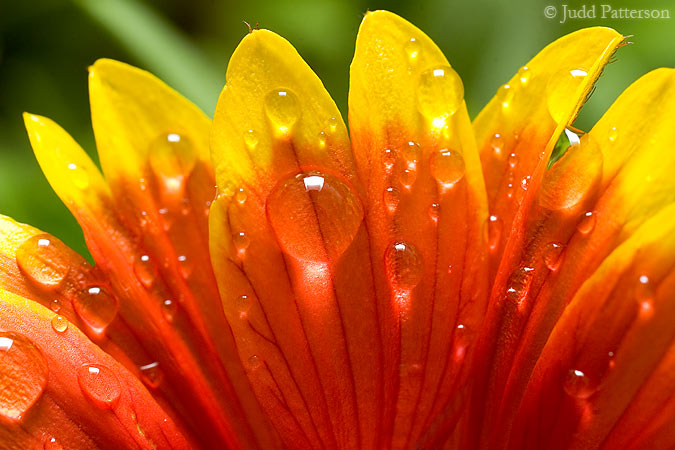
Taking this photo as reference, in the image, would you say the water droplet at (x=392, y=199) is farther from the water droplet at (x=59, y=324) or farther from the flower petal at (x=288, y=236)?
the water droplet at (x=59, y=324)

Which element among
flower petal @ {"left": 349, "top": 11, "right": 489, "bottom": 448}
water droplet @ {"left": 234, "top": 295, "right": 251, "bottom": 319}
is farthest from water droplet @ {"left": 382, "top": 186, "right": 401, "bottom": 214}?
water droplet @ {"left": 234, "top": 295, "right": 251, "bottom": 319}

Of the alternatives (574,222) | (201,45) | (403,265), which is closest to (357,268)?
(403,265)

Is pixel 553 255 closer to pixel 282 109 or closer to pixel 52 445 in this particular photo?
pixel 282 109

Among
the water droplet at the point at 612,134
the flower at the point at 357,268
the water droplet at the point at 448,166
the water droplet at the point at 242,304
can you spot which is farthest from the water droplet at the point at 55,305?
the water droplet at the point at 612,134

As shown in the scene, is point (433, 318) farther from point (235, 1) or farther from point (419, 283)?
point (235, 1)

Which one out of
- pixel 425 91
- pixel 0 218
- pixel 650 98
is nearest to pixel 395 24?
pixel 425 91

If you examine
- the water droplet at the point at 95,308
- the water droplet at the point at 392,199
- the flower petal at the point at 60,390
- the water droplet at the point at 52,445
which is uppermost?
the water droplet at the point at 392,199
